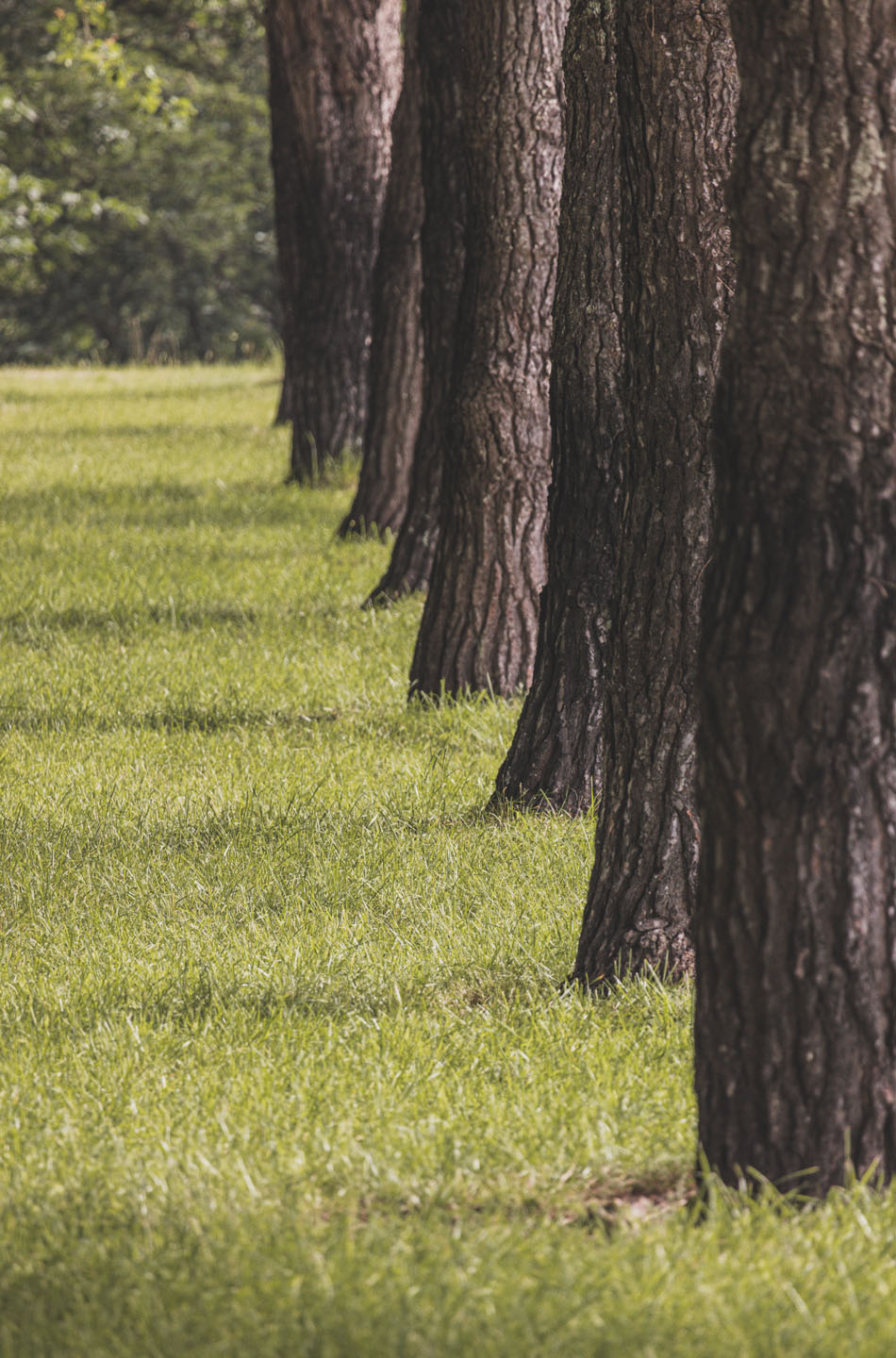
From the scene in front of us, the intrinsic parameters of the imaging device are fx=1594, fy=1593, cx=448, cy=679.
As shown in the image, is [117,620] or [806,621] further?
[117,620]

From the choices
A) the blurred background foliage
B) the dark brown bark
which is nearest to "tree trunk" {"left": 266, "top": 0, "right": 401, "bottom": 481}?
the blurred background foliage

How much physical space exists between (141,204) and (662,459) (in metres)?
35.4

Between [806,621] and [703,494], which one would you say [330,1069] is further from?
[703,494]

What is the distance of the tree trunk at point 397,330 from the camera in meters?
10.7

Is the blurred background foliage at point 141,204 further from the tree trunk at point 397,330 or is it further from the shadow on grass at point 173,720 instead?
the shadow on grass at point 173,720

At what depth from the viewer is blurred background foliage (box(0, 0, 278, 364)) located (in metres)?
26.6

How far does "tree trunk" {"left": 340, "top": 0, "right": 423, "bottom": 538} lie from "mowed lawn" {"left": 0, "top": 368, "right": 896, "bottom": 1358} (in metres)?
3.25

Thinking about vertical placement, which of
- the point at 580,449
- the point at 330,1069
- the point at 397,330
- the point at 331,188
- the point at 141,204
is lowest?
the point at 330,1069

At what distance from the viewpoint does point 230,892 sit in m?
4.99

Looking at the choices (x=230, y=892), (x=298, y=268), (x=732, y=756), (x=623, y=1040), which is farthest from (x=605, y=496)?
(x=298, y=268)

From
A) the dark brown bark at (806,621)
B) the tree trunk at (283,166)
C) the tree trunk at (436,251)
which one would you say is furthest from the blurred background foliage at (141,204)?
the dark brown bark at (806,621)

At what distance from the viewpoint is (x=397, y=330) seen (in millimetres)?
10758

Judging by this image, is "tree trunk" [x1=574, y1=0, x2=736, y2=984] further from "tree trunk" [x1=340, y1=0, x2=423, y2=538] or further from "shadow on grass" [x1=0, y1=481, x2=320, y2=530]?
"shadow on grass" [x1=0, y1=481, x2=320, y2=530]

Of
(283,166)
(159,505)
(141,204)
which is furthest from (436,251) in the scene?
(141,204)
